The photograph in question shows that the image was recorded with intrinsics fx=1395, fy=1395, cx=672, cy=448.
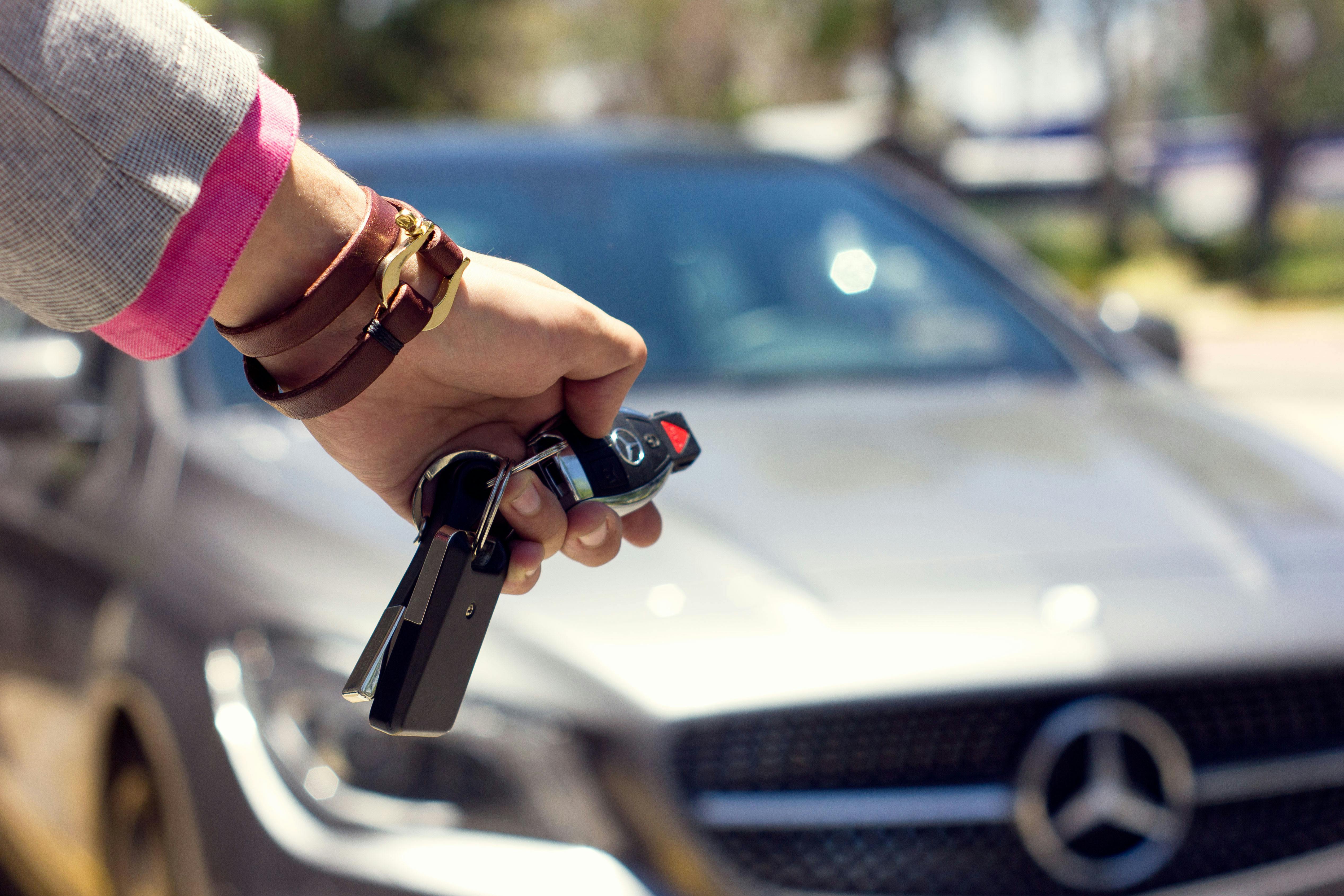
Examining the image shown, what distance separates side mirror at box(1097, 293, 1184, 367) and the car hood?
0.88 metres

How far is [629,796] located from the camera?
5.59 ft

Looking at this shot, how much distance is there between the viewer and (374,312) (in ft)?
3.03

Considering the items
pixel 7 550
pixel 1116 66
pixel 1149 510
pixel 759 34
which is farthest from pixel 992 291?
pixel 759 34

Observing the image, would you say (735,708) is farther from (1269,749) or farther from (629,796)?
(1269,749)

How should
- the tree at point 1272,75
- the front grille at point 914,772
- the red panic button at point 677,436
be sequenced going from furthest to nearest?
the tree at point 1272,75 → the front grille at point 914,772 → the red panic button at point 677,436

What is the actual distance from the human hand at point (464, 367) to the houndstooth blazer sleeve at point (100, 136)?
0.22ft

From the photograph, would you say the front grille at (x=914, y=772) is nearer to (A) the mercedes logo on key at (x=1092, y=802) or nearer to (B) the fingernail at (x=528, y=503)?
(A) the mercedes logo on key at (x=1092, y=802)

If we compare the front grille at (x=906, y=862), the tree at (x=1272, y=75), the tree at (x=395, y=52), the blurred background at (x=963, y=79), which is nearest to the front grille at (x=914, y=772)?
the front grille at (x=906, y=862)

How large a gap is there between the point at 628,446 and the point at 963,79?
24.3 metres

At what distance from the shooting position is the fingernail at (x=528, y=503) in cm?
94

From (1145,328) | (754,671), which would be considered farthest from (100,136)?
(1145,328)

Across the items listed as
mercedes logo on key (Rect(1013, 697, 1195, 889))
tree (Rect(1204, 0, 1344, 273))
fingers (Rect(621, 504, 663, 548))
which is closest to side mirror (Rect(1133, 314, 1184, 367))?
mercedes logo on key (Rect(1013, 697, 1195, 889))

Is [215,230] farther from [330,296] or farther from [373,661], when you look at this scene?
[373,661]

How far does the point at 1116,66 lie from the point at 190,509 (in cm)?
2151
